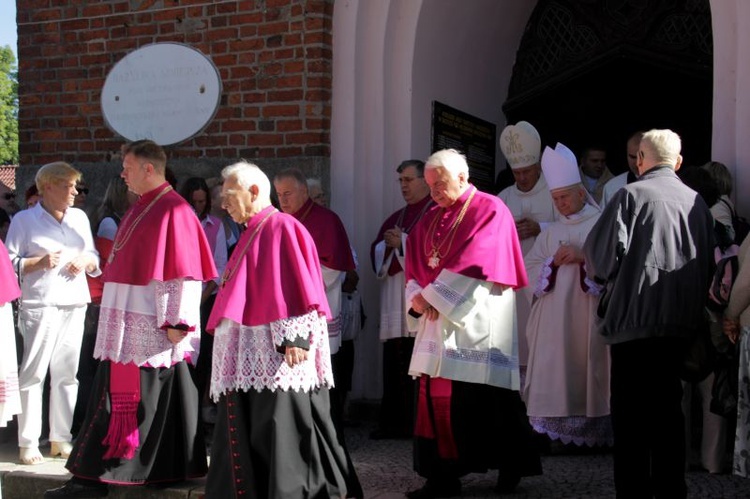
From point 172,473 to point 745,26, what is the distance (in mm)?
4216

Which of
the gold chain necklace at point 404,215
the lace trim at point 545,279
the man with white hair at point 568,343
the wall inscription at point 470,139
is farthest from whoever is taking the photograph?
the wall inscription at point 470,139

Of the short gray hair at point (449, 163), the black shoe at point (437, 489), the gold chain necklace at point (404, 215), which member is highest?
the short gray hair at point (449, 163)

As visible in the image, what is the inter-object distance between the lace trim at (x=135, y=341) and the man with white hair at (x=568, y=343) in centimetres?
219

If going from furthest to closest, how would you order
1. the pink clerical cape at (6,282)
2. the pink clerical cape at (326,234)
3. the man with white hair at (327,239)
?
the pink clerical cape at (326,234), the man with white hair at (327,239), the pink clerical cape at (6,282)

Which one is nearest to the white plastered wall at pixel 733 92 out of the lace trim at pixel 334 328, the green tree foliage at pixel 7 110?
the lace trim at pixel 334 328

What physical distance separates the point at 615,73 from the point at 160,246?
161 inches

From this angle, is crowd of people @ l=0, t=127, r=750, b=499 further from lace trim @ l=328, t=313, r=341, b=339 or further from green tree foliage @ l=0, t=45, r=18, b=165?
green tree foliage @ l=0, t=45, r=18, b=165

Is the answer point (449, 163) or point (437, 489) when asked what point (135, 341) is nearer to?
point (437, 489)

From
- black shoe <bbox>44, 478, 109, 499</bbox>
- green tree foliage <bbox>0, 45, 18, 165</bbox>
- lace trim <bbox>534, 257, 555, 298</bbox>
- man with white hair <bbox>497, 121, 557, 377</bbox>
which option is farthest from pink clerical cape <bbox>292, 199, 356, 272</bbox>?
green tree foliage <bbox>0, 45, 18, 165</bbox>

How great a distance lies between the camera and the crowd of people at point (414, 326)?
5.01 m

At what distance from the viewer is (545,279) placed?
655cm

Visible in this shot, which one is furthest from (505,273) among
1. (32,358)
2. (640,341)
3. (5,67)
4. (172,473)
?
(5,67)

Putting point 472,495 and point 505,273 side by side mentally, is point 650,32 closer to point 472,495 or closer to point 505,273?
point 505,273

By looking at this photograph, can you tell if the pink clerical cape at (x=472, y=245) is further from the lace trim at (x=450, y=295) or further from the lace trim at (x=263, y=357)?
the lace trim at (x=263, y=357)
